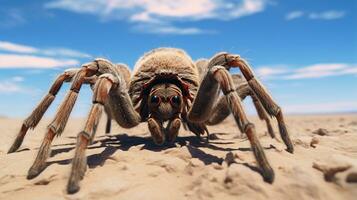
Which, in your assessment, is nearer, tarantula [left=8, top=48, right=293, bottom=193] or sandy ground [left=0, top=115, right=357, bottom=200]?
sandy ground [left=0, top=115, right=357, bottom=200]

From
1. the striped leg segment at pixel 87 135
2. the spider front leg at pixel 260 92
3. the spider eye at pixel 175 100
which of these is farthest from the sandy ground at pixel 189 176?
the spider eye at pixel 175 100

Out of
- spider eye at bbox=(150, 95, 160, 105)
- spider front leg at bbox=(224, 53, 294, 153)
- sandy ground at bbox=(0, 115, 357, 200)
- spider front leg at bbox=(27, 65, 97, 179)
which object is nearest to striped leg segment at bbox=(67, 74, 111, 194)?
sandy ground at bbox=(0, 115, 357, 200)

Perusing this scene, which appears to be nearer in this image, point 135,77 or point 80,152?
point 80,152

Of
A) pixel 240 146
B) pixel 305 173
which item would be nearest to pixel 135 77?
pixel 240 146

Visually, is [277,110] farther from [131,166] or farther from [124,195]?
[124,195]

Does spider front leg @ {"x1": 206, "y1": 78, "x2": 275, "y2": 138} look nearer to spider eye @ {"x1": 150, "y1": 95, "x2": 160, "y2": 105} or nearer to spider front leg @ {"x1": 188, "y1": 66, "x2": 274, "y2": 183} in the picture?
spider front leg @ {"x1": 188, "y1": 66, "x2": 274, "y2": 183}

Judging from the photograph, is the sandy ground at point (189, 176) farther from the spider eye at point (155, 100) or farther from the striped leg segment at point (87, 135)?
the spider eye at point (155, 100)

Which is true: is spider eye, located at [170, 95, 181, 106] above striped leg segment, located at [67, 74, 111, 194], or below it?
above
